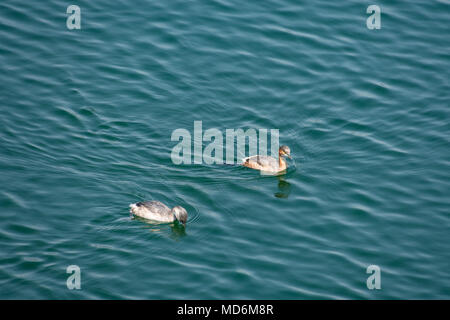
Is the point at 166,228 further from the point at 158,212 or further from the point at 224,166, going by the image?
the point at 224,166

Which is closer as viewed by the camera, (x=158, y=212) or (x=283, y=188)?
(x=158, y=212)

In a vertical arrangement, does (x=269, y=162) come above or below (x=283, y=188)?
above

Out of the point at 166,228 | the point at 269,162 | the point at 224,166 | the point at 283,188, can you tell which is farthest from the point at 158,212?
the point at 269,162

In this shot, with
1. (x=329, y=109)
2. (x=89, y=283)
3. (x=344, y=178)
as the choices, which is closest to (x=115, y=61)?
(x=329, y=109)

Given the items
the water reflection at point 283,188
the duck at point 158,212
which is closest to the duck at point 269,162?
the water reflection at point 283,188

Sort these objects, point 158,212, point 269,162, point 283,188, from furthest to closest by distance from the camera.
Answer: point 269,162
point 283,188
point 158,212
